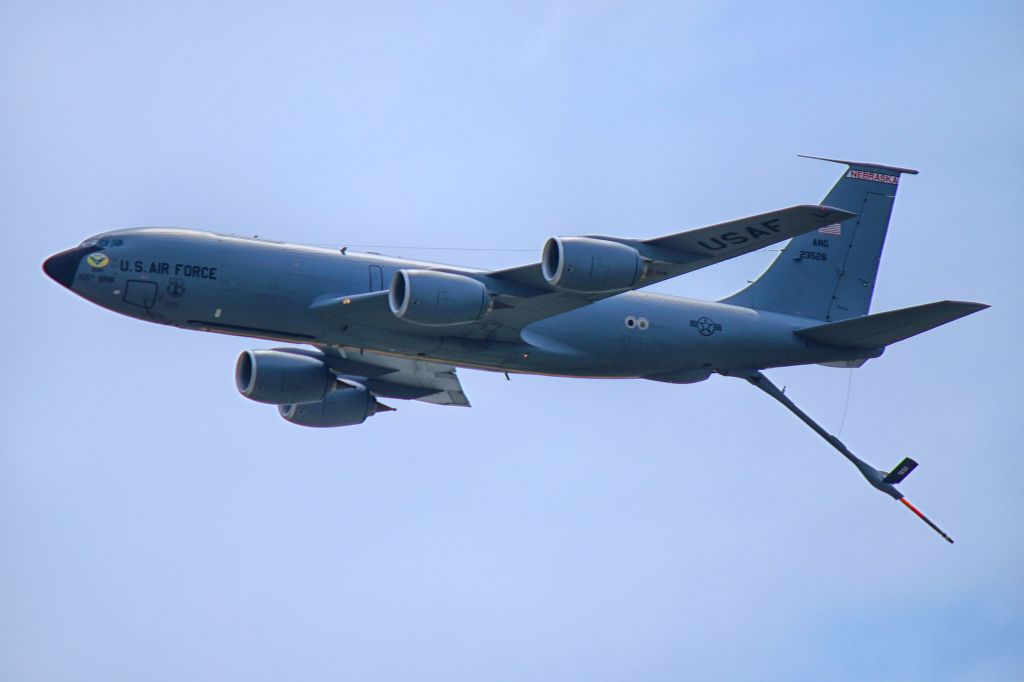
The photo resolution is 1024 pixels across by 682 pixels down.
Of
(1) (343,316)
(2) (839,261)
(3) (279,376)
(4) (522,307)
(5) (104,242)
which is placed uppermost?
(2) (839,261)

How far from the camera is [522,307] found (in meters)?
40.3

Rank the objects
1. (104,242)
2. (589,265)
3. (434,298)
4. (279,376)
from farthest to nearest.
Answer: (279,376) < (104,242) < (434,298) < (589,265)

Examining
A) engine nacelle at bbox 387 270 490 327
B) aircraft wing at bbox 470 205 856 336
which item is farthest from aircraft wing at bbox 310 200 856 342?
engine nacelle at bbox 387 270 490 327

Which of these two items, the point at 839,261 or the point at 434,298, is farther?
the point at 839,261

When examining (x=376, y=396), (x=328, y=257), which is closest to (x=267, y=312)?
(x=328, y=257)

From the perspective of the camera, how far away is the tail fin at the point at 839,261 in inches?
1837

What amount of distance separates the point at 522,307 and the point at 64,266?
39.8ft

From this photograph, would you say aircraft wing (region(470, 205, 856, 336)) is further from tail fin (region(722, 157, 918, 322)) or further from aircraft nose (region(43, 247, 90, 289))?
aircraft nose (region(43, 247, 90, 289))

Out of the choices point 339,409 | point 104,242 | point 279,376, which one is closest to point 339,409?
point 339,409

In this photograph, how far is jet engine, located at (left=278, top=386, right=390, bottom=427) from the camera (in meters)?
48.5

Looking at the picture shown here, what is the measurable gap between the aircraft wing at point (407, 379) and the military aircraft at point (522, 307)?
0.07 meters

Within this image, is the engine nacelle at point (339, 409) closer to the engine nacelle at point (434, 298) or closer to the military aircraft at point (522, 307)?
the military aircraft at point (522, 307)

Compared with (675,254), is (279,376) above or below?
below

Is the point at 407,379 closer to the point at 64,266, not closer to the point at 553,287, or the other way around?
the point at 553,287
